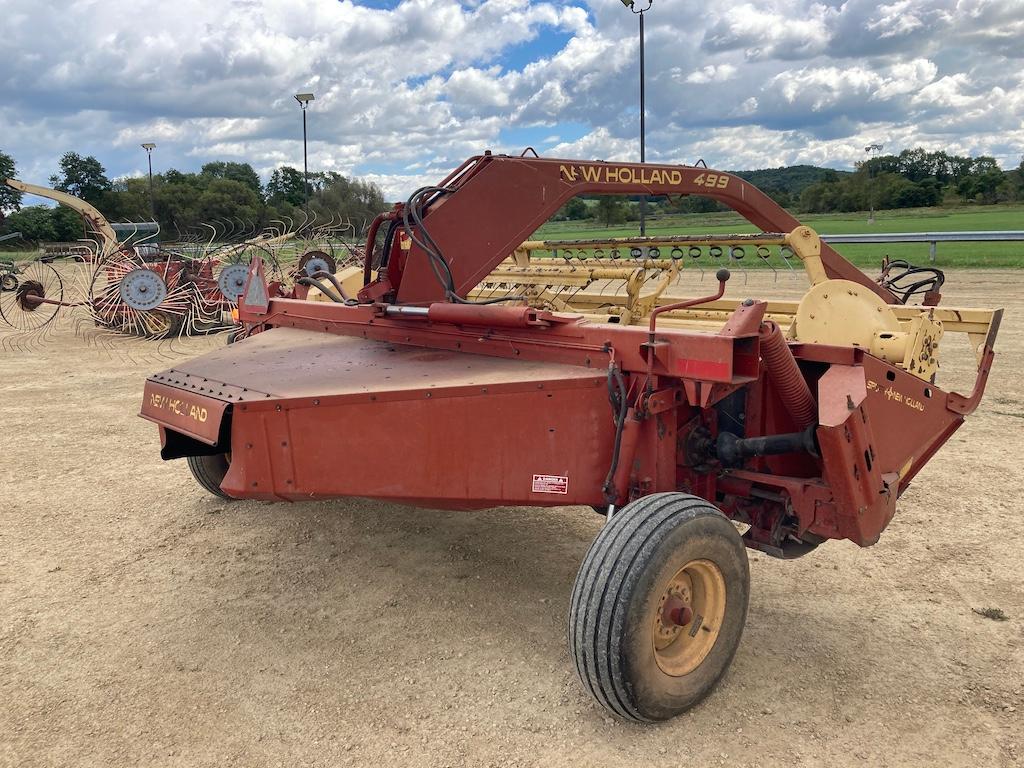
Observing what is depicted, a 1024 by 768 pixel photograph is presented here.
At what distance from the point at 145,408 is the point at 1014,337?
33.3 ft

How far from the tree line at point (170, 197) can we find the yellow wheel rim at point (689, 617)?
77.0 feet

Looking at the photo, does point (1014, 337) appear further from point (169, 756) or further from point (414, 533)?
point (169, 756)

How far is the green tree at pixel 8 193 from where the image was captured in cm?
4194

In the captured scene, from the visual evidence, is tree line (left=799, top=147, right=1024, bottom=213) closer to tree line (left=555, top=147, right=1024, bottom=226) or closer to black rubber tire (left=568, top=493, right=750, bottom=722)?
tree line (left=555, top=147, right=1024, bottom=226)

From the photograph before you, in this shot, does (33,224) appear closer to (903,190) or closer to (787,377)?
(787,377)

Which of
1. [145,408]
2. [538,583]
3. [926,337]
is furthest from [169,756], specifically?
[926,337]

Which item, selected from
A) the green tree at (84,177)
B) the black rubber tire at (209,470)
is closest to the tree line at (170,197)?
the green tree at (84,177)

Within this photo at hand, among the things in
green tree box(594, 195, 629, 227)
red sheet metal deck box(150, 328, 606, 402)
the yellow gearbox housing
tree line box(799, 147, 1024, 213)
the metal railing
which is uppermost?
tree line box(799, 147, 1024, 213)

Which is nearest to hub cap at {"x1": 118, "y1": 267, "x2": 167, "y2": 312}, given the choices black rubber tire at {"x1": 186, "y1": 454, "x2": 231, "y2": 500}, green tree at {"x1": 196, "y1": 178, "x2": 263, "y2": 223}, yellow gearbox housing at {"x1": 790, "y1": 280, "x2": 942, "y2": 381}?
black rubber tire at {"x1": 186, "y1": 454, "x2": 231, "y2": 500}

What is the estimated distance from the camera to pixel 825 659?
3373 millimetres

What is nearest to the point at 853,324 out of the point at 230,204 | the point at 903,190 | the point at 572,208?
the point at 572,208

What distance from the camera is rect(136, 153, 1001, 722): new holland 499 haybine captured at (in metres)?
2.94

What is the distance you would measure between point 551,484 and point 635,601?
0.61m

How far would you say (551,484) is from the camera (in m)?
3.20
